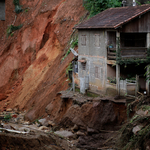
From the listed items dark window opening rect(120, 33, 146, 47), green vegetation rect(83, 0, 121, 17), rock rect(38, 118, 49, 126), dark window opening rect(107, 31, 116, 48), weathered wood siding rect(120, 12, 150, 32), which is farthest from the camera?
green vegetation rect(83, 0, 121, 17)

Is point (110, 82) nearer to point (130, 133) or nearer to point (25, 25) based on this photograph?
point (130, 133)

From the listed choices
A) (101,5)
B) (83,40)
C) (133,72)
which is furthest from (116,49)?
(101,5)

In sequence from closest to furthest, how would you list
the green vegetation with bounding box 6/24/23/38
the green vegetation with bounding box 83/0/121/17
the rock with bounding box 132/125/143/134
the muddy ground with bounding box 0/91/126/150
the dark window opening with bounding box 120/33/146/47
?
the rock with bounding box 132/125/143/134 < the muddy ground with bounding box 0/91/126/150 < the dark window opening with bounding box 120/33/146/47 < the green vegetation with bounding box 83/0/121/17 < the green vegetation with bounding box 6/24/23/38

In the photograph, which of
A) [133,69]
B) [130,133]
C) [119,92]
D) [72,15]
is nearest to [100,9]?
[72,15]

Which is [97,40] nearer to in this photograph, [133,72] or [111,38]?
[111,38]

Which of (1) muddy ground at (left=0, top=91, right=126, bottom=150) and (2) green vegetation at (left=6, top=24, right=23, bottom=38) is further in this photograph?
(2) green vegetation at (left=6, top=24, right=23, bottom=38)

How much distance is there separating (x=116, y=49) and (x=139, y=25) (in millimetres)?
2663

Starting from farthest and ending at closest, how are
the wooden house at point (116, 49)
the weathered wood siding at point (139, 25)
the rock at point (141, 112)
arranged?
the weathered wood siding at point (139, 25)
the wooden house at point (116, 49)
the rock at point (141, 112)

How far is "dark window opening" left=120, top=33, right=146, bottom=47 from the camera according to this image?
25955 millimetres

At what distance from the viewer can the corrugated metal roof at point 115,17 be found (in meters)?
24.0

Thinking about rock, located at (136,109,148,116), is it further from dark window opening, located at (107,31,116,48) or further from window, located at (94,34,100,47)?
window, located at (94,34,100,47)

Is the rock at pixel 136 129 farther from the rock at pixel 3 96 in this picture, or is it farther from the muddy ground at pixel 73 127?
the rock at pixel 3 96

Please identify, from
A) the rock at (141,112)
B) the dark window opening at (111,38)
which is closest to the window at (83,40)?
the dark window opening at (111,38)

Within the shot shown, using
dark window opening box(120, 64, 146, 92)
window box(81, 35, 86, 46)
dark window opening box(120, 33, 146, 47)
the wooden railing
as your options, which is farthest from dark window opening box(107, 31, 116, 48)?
window box(81, 35, 86, 46)
